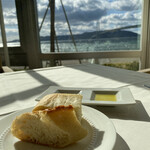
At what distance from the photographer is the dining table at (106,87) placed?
0.41 m

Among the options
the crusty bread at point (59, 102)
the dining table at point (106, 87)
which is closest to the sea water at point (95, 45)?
the dining table at point (106, 87)

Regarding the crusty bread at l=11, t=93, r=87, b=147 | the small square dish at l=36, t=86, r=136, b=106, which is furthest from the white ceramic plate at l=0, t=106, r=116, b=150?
the small square dish at l=36, t=86, r=136, b=106

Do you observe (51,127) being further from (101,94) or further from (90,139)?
(101,94)

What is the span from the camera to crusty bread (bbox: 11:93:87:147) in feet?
1.04

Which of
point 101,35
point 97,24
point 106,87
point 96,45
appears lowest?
point 106,87

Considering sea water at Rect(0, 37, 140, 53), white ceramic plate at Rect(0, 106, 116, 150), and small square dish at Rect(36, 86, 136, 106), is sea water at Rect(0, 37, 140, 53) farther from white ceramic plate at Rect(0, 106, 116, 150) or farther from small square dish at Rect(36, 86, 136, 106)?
white ceramic plate at Rect(0, 106, 116, 150)

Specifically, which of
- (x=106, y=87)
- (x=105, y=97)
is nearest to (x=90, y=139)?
(x=105, y=97)

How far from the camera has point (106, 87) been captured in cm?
83

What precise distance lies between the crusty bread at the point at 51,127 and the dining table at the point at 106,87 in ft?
0.23

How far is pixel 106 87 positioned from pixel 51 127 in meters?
0.55

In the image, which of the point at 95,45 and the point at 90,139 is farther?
the point at 95,45

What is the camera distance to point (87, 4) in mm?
2596

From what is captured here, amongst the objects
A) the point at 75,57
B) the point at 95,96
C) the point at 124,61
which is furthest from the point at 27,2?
the point at 95,96

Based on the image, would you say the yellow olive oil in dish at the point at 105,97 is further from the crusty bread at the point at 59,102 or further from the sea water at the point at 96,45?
the sea water at the point at 96,45
